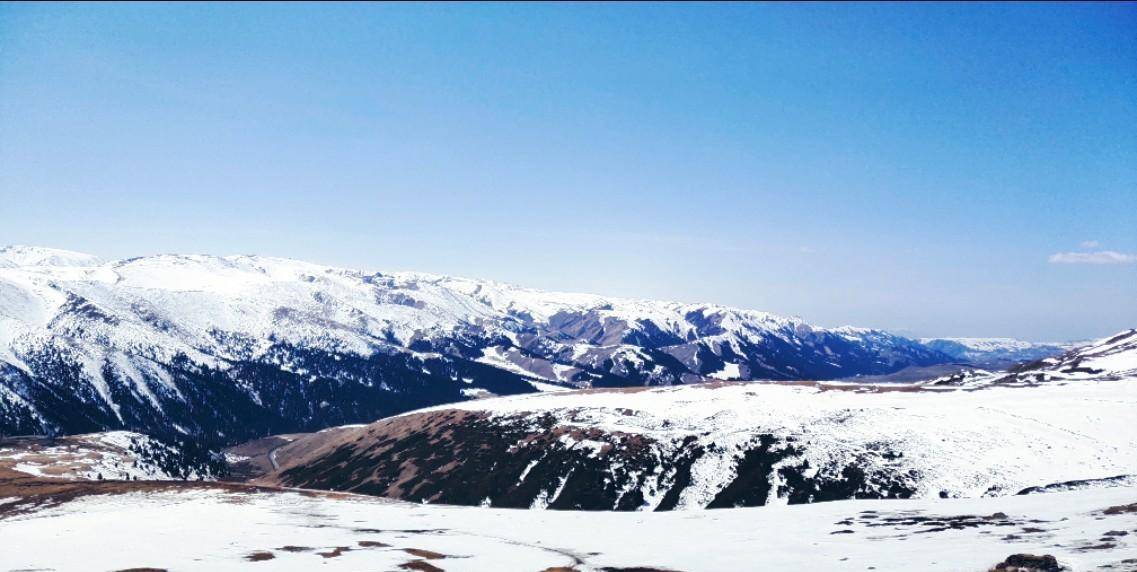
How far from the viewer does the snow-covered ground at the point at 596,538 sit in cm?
4934

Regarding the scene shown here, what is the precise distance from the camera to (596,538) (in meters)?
71.2

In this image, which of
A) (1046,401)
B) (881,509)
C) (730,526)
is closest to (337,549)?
(730,526)

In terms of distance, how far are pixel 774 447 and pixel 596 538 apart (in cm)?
6699

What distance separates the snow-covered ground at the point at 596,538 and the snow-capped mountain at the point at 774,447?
28745 millimetres

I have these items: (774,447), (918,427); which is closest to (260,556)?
(774,447)

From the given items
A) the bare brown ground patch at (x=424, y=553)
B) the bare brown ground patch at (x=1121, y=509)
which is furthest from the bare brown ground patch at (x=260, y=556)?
the bare brown ground patch at (x=1121, y=509)

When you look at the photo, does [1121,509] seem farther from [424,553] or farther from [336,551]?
[336,551]

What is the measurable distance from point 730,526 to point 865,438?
62.7 metres

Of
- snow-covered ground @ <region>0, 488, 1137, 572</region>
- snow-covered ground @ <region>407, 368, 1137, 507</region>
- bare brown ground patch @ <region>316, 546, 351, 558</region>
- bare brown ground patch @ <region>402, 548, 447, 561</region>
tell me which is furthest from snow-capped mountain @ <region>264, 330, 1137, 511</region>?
bare brown ground patch @ <region>316, 546, 351, 558</region>

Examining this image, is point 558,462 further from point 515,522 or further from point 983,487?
point 983,487

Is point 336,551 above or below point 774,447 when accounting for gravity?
above

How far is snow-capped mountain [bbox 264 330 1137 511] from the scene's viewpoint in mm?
103188

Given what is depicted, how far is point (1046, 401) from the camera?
13062 cm

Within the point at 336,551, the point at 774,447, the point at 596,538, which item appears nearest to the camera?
the point at 336,551
